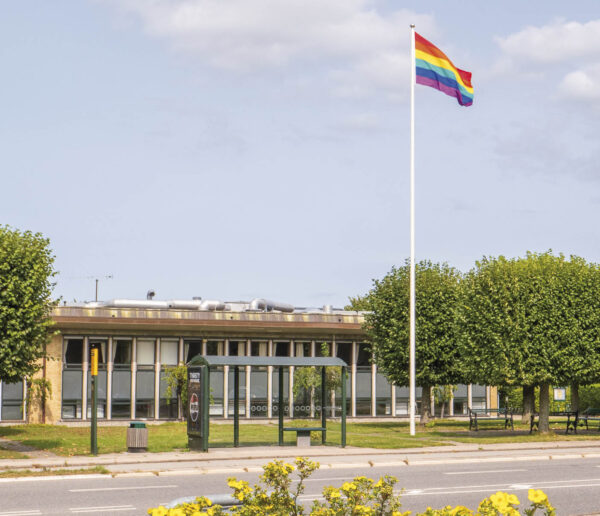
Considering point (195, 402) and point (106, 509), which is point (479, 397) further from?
point (106, 509)

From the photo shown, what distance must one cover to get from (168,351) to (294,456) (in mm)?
22915

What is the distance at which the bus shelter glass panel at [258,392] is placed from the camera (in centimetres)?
4950

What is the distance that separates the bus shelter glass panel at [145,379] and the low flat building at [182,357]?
0.17 feet

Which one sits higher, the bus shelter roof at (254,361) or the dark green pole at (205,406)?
the bus shelter roof at (254,361)

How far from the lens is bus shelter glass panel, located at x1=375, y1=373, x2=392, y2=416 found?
173ft

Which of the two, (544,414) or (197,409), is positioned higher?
(197,409)

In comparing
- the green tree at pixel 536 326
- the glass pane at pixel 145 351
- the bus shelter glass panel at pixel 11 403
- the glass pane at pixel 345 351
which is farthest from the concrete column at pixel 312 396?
the bus shelter glass panel at pixel 11 403

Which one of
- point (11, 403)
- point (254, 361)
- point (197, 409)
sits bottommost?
point (11, 403)

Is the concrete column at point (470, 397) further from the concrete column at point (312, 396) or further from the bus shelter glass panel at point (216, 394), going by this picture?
the bus shelter glass panel at point (216, 394)

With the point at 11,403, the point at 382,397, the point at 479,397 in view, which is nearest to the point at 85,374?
the point at 11,403

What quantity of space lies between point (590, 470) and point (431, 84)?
17837mm

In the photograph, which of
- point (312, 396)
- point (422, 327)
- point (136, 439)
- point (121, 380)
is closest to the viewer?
point (136, 439)

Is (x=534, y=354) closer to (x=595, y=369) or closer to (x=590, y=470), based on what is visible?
(x=595, y=369)

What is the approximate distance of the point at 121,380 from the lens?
4741 centimetres
